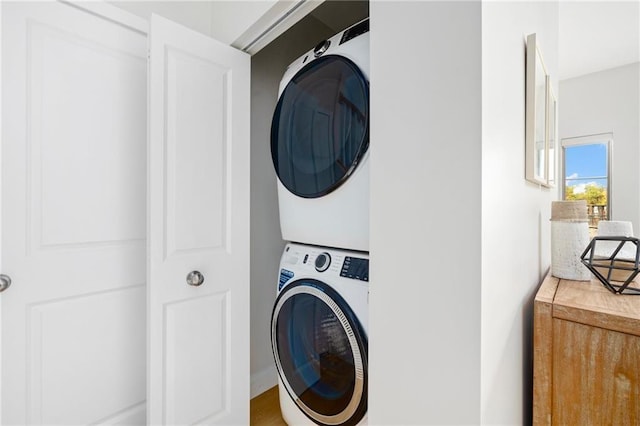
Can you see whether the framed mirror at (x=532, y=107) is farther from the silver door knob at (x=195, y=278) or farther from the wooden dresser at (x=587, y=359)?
the silver door knob at (x=195, y=278)

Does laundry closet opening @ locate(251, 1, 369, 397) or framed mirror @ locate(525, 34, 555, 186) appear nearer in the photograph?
framed mirror @ locate(525, 34, 555, 186)

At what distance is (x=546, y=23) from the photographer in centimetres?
134

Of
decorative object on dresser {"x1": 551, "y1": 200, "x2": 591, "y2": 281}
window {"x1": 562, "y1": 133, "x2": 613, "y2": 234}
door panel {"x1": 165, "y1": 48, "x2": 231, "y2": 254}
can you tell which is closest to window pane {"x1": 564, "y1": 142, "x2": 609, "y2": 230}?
window {"x1": 562, "y1": 133, "x2": 613, "y2": 234}

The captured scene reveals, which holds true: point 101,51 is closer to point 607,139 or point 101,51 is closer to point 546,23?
point 546,23

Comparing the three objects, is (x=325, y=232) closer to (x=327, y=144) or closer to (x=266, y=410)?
(x=327, y=144)

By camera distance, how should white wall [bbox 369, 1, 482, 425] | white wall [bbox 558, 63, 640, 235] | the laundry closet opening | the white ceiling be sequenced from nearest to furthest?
white wall [bbox 369, 1, 482, 425]
the laundry closet opening
the white ceiling
white wall [bbox 558, 63, 640, 235]

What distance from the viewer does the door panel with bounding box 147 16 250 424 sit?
4.05ft

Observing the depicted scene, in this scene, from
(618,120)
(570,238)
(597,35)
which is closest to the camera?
(570,238)

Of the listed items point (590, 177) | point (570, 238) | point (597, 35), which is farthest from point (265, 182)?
point (590, 177)

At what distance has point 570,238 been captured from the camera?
3.54 feet

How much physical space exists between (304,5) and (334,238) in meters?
0.90

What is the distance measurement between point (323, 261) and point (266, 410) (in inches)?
44.8

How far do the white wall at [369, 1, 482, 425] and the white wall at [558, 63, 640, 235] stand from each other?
13.9 feet

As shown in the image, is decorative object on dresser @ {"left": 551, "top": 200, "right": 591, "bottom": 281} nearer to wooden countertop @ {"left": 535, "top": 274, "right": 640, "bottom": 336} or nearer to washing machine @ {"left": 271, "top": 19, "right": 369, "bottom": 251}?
wooden countertop @ {"left": 535, "top": 274, "right": 640, "bottom": 336}
